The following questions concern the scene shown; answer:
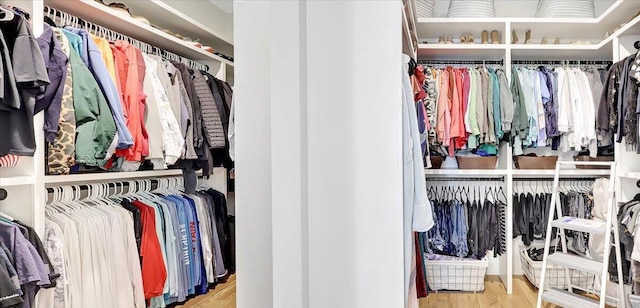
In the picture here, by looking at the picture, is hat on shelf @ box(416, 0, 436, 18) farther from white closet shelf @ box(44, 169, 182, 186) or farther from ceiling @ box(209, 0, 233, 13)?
white closet shelf @ box(44, 169, 182, 186)

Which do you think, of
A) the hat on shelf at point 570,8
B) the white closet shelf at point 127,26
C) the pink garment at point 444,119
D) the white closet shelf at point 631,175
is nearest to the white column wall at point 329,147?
the white closet shelf at point 127,26

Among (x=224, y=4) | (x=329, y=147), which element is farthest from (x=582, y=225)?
(x=224, y=4)

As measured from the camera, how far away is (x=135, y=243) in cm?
222

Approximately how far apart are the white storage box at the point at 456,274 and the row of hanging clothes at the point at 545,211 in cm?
43

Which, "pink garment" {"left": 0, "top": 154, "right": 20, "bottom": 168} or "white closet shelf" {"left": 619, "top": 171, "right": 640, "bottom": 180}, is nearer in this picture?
"pink garment" {"left": 0, "top": 154, "right": 20, "bottom": 168}

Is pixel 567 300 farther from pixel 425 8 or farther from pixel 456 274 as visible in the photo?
pixel 425 8

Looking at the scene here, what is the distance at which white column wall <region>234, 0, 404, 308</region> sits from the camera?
33.8 inches

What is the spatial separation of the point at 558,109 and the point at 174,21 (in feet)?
8.96

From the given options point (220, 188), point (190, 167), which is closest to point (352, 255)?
point (190, 167)

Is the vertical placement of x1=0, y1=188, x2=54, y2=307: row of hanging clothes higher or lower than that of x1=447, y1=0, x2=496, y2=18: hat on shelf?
lower

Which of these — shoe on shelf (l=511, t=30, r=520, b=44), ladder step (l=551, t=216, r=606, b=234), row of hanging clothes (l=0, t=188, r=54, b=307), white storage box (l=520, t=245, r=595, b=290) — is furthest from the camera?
shoe on shelf (l=511, t=30, r=520, b=44)

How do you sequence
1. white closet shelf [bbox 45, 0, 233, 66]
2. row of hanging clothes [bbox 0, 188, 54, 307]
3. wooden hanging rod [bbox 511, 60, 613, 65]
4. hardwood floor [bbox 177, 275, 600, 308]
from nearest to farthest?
row of hanging clothes [bbox 0, 188, 54, 307] → white closet shelf [bbox 45, 0, 233, 66] → hardwood floor [bbox 177, 275, 600, 308] → wooden hanging rod [bbox 511, 60, 613, 65]

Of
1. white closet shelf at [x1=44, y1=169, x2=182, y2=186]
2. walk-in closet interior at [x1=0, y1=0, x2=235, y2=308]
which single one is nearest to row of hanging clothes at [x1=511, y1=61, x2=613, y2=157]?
walk-in closet interior at [x1=0, y1=0, x2=235, y2=308]

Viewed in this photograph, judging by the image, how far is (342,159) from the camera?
0.89 metres
